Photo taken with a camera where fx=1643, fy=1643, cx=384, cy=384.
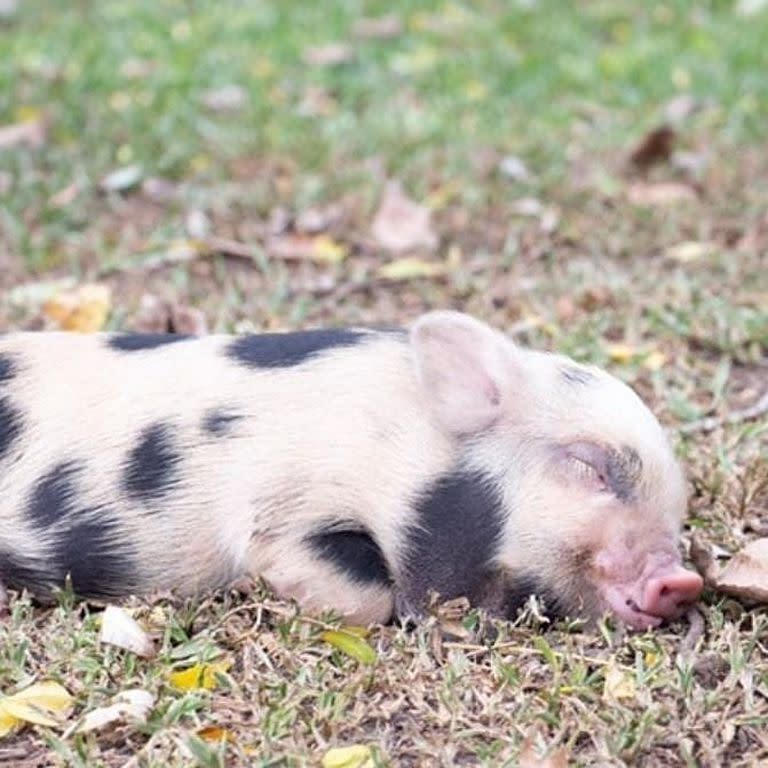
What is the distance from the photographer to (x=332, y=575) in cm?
285

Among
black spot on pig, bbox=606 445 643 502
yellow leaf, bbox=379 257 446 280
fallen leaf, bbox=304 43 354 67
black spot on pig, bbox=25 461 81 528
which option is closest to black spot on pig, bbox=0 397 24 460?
black spot on pig, bbox=25 461 81 528

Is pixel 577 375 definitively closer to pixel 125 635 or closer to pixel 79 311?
pixel 125 635

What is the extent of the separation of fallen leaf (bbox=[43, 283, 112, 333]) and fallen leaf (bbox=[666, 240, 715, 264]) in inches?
68.4

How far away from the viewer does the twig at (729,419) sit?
3.80 meters

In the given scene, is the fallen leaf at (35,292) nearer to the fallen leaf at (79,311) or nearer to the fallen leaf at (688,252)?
the fallen leaf at (79,311)

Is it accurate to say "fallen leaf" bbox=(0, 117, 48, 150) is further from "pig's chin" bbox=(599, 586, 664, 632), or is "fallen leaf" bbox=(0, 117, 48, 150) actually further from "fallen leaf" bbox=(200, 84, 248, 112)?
"pig's chin" bbox=(599, 586, 664, 632)

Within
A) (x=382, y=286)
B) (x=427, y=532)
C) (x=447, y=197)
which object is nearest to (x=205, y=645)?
(x=427, y=532)

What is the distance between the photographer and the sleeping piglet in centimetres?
282

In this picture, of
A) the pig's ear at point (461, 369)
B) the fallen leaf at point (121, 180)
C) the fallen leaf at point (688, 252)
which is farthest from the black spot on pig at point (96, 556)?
the fallen leaf at point (121, 180)

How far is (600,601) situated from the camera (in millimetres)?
2824

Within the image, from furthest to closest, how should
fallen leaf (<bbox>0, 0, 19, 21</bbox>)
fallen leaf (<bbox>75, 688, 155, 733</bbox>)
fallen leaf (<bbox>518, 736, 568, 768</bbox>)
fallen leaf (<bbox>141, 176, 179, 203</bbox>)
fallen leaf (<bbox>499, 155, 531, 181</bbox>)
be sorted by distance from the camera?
fallen leaf (<bbox>0, 0, 19, 21</bbox>)
fallen leaf (<bbox>499, 155, 531, 181</bbox>)
fallen leaf (<bbox>141, 176, 179, 203</bbox>)
fallen leaf (<bbox>75, 688, 155, 733</bbox>)
fallen leaf (<bbox>518, 736, 568, 768</bbox>)

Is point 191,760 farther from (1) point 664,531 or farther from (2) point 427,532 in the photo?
(1) point 664,531

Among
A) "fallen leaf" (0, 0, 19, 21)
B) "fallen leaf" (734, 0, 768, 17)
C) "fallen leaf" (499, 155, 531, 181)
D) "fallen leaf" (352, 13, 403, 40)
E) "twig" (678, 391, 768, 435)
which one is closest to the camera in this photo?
"twig" (678, 391, 768, 435)

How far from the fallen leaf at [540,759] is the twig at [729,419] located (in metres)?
1.43
